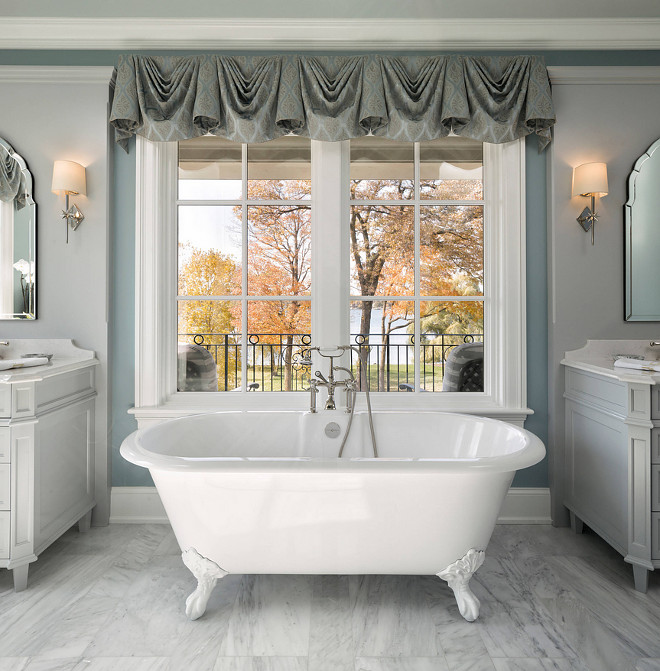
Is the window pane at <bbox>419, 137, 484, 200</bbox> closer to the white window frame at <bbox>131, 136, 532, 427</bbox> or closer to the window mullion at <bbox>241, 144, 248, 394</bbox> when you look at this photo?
the white window frame at <bbox>131, 136, 532, 427</bbox>

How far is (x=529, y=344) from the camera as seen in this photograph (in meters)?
2.46

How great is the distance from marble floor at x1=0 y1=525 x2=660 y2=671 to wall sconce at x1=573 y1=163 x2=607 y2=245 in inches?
62.8

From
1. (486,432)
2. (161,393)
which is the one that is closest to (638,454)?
(486,432)

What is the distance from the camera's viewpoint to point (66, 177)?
7.44 ft

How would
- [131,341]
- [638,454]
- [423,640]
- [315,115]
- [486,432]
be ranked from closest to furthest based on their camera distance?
[423,640] < [638,454] < [486,432] < [315,115] < [131,341]

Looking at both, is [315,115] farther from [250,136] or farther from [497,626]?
[497,626]

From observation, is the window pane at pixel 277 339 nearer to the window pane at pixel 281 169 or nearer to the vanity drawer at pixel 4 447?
the window pane at pixel 281 169

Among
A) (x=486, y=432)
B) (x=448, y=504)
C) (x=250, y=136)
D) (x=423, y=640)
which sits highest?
(x=250, y=136)

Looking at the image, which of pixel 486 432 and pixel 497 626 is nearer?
pixel 497 626

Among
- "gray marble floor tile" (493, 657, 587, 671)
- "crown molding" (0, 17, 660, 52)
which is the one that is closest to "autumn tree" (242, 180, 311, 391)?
"crown molding" (0, 17, 660, 52)

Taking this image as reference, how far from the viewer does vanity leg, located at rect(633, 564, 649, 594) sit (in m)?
1.81

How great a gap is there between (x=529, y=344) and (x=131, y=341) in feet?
6.90

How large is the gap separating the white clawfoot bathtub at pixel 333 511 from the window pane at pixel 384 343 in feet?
3.10

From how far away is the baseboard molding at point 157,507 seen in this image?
2.43 m
